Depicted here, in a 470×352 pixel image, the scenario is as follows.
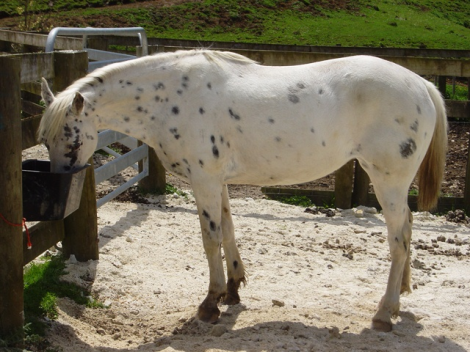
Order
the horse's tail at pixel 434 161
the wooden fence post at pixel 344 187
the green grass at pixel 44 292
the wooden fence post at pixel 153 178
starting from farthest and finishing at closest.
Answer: the wooden fence post at pixel 153 178 < the wooden fence post at pixel 344 187 < the horse's tail at pixel 434 161 < the green grass at pixel 44 292

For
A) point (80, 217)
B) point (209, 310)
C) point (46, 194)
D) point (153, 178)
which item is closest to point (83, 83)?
point (46, 194)

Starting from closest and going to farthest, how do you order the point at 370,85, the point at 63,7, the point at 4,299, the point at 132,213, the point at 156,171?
the point at 4,299
the point at 370,85
the point at 132,213
the point at 156,171
the point at 63,7

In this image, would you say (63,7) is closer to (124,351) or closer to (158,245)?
(158,245)

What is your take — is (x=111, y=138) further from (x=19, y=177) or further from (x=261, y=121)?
(x=19, y=177)

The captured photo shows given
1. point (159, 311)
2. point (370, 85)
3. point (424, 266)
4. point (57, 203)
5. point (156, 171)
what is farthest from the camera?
point (156, 171)

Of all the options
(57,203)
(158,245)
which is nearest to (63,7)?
(158,245)

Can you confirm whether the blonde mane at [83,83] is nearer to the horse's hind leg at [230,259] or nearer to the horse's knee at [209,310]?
the horse's hind leg at [230,259]

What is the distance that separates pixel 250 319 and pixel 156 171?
11.1 ft

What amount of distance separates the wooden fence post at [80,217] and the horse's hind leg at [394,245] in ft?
7.98

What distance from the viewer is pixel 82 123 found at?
14.0ft

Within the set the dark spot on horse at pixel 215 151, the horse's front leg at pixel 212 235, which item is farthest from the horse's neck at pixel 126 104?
the horse's front leg at pixel 212 235

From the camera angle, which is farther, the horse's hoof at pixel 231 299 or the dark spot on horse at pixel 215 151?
the horse's hoof at pixel 231 299

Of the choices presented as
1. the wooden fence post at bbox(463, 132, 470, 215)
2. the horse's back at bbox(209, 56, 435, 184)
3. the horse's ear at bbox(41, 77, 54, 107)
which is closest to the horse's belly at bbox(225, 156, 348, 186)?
the horse's back at bbox(209, 56, 435, 184)

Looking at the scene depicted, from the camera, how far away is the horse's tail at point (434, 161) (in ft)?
15.6
